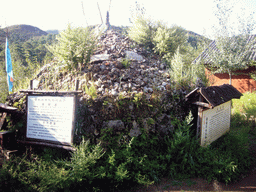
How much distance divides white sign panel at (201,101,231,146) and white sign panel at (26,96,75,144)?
3.54 m

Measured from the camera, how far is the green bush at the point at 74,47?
5527 mm

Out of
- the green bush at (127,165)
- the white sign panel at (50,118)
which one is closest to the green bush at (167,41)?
the green bush at (127,165)

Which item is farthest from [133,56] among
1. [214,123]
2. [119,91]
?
[214,123]

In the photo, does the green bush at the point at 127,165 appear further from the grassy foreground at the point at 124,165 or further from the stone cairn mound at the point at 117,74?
the stone cairn mound at the point at 117,74

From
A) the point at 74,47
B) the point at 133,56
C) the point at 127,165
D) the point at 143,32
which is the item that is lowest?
the point at 127,165

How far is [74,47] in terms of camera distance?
5.59 meters

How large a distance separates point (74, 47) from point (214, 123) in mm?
5138

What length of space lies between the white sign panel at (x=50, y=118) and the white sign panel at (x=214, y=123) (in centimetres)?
354

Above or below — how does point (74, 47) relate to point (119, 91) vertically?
above

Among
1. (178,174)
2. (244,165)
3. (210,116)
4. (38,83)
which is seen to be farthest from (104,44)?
(244,165)

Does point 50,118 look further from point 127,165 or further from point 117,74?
point 117,74

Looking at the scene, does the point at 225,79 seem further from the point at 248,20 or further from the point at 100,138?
the point at 100,138

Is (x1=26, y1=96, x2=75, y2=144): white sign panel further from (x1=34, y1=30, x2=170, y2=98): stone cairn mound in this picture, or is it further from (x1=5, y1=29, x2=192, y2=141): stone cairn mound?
(x1=34, y1=30, x2=170, y2=98): stone cairn mound

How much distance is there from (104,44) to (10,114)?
4989mm
